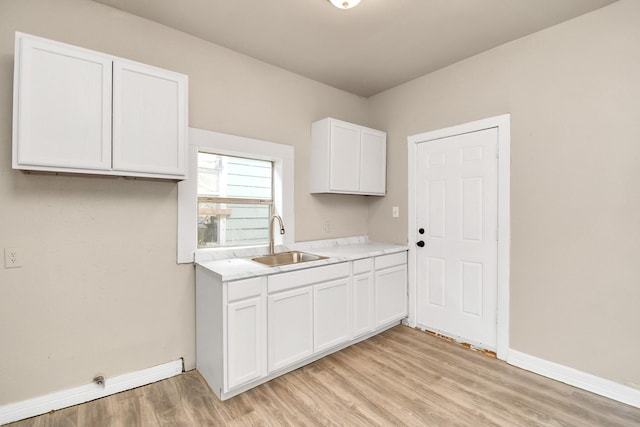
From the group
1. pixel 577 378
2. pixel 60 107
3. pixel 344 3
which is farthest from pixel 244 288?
pixel 577 378

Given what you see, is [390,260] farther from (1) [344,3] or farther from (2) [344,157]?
Answer: (1) [344,3]

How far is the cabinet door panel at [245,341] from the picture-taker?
80.1 inches

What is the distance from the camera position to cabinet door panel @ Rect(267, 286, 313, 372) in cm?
225

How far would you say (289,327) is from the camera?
2357mm

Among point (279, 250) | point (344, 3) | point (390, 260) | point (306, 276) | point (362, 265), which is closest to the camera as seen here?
point (344, 3)

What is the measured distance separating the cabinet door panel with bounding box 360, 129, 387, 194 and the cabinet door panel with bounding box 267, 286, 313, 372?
1.49 m

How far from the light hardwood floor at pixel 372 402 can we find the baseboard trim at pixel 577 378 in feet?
0.18

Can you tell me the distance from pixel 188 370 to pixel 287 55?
113 inches

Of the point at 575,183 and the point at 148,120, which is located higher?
the point at 148,120

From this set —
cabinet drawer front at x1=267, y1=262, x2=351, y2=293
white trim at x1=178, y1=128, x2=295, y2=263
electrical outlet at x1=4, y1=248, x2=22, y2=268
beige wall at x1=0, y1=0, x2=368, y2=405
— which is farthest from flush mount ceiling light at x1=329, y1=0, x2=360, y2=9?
electrical outlet at x1=4, y1=248, x2=22, y2=268

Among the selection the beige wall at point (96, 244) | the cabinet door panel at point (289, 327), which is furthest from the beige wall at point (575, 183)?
the beige wall at point (96, 244)

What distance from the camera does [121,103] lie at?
1.93 metres

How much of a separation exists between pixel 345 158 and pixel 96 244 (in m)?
2.30

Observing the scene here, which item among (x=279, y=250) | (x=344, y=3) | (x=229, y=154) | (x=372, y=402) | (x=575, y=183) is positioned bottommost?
(x=372, y=402)
